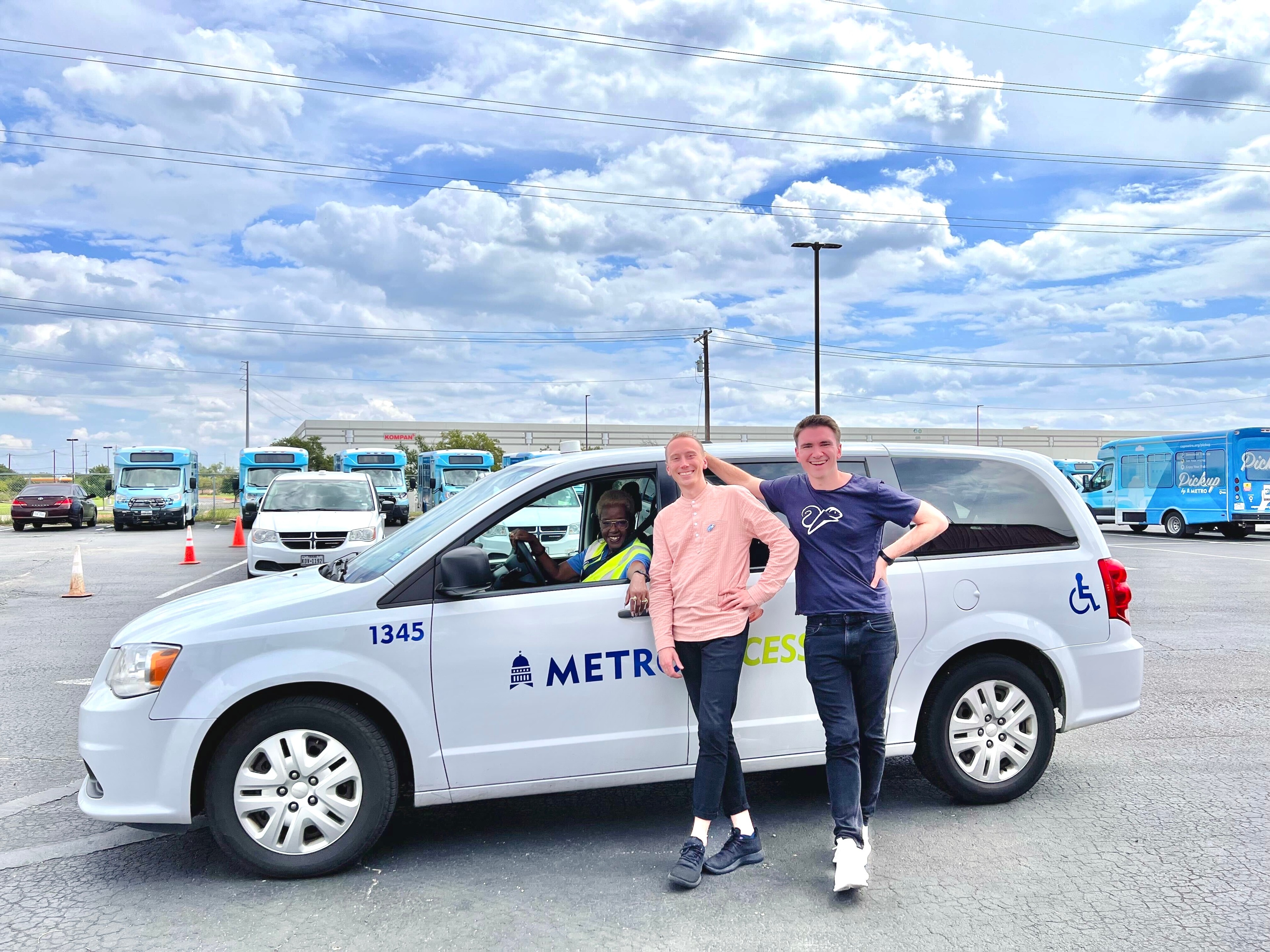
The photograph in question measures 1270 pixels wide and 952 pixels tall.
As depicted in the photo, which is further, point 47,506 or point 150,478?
point 47,506

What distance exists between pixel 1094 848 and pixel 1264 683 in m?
4.32

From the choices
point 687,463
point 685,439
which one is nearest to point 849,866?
point 687,463

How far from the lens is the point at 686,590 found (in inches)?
152

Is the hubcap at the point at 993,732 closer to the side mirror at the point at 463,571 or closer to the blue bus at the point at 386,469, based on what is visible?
the side mirror at the point at 463,571

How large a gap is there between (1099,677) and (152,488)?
33197mm

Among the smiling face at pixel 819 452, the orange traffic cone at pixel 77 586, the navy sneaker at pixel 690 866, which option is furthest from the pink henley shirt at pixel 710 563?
the orange traffic cone at pixel 77 586

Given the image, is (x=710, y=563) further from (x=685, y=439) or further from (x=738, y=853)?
(x=738, y=853)

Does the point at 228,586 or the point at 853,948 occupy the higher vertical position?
the point at 228,586

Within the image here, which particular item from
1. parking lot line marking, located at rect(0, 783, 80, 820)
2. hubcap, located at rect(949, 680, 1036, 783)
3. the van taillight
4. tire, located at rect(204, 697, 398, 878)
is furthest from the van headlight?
the van taillight

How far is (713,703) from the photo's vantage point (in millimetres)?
3861

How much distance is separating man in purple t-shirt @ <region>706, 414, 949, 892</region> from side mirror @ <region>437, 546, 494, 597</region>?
1253 millimetres

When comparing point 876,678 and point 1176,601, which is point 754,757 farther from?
point 1176,601

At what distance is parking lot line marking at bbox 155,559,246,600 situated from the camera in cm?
1347

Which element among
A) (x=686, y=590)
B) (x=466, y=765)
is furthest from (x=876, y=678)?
(x=466, y=765)
